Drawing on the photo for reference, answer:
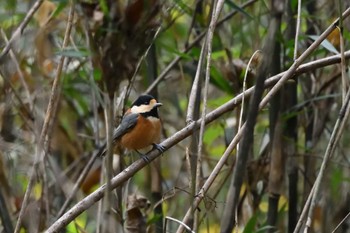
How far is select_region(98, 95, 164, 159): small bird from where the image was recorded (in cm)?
314

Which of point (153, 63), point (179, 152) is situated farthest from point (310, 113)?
point (179, 152)

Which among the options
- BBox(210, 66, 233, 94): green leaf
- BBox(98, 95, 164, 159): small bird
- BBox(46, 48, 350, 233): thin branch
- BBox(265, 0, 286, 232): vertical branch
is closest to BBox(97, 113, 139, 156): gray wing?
BBox(98, 95, 164, 159): small bird

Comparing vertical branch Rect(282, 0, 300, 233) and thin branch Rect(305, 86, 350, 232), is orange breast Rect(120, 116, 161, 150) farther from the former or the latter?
thin branch Rect(305, 86, 350, 232)

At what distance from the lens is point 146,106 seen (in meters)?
3.15

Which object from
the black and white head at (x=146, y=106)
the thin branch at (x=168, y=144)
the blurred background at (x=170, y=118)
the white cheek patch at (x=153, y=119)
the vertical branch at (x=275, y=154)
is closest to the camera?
the thin branch at (x=168, y=144)

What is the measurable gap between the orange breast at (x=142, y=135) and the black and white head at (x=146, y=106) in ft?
0.10

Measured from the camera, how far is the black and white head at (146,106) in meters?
3.10

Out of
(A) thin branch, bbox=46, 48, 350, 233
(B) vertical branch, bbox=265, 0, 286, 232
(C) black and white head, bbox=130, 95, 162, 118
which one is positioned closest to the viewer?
(A) thin branch, bbox=46, 48, 350, 233

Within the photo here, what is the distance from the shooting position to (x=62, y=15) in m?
3.55

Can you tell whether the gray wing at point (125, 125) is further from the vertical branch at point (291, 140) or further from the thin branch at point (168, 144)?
the thin branch at point (168, 144)

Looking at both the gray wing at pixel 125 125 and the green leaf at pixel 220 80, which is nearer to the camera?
the green leaf at pixel 220 80

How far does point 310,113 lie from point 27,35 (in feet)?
4.42

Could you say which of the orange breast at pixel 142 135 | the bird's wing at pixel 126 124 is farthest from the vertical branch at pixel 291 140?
the bird's wing at pixel 126 124

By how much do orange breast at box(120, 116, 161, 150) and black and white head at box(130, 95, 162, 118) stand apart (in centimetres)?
3
